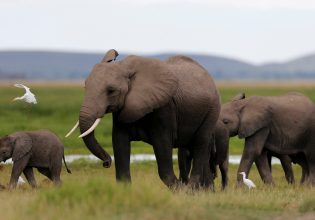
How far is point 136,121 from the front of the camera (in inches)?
499

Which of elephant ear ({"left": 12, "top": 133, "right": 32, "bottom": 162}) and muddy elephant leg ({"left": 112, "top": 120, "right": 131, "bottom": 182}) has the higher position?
muddy elephant leg ({"left": 112, "top": 120, "right": 131, "bottom": 182})

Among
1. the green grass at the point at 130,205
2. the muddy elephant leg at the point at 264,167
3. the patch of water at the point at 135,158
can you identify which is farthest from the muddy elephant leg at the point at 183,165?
the patch of water at the point at 135,158

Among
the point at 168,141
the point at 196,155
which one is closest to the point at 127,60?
the point at 168,141

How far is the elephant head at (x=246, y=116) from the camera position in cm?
1603

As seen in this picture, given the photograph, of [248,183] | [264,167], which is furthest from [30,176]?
[264,167]

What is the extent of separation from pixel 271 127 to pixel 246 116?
51 centimetres

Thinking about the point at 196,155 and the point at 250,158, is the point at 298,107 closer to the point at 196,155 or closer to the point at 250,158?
the point at 250,158

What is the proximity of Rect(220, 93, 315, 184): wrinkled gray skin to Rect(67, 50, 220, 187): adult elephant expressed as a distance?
2.03 m

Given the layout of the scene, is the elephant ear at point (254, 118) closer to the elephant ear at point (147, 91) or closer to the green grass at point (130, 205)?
the elephant ear at point (147, 91)

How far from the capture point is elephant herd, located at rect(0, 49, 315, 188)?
40.2ft

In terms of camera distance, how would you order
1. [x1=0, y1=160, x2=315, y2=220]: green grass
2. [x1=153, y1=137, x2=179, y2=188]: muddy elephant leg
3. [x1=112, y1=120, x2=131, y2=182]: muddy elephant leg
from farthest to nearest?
[x1=153, y1=137, x2=179, y2=188]: muddy elephant leg → [x1=112, y1=120, x2=131, y2=182]: muddy elephant leg → [x1=0, y1=160, x2=315, y2=220]: green grass

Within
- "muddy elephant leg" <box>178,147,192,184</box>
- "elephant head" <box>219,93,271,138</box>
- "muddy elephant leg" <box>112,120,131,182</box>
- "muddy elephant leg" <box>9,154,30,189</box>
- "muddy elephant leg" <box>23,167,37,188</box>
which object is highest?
"muddy elephant leg" <box>112,120,131,182</box>

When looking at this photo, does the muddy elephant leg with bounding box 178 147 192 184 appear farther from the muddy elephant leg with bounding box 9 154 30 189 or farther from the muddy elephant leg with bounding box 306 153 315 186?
the muddy elephant leg with bounding box 306 153 315 186

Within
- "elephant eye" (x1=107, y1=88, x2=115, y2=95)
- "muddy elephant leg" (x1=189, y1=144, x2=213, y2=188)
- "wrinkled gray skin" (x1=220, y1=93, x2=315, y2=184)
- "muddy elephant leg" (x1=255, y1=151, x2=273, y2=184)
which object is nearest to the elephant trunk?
"elephant eye" (x1=107, y1=88, x2=115, y2=95)
